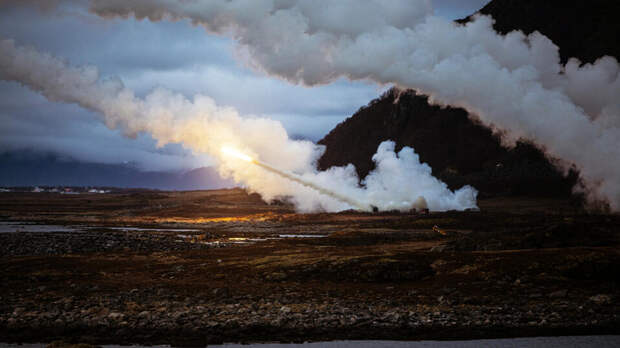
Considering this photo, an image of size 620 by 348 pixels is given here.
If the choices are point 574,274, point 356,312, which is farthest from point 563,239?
point 356,312

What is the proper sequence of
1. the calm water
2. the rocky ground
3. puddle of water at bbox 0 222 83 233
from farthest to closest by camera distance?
1. puddle of water at bbox 0 222 83 233
2. the rocky ground
3. the calm water

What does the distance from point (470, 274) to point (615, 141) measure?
9480cm

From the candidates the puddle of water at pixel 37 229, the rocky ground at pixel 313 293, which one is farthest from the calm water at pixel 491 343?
the puddle of water at pixel 37 229

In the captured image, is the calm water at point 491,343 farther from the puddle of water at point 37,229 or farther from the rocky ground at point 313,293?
the puddle of water at point 37,229

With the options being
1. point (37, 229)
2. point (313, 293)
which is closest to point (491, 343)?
point (313, 293)

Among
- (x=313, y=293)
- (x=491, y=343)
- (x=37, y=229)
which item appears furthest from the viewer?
(x=37, y=229)

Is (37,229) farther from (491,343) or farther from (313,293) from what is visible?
(491,343)

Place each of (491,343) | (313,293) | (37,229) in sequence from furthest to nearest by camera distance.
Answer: (37,229) < (313,293) < (491,343)

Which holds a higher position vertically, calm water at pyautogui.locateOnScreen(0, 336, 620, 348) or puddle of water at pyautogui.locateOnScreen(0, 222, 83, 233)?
puddle of water at pyautogui.locateOnScreen(0, 222, 83, 233)

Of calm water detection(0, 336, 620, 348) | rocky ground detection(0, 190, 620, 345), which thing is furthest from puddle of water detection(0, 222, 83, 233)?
calm water detection(0, 336, 620, 348)

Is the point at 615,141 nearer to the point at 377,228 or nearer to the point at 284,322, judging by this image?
the point at 377,228

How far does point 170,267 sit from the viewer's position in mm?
58750

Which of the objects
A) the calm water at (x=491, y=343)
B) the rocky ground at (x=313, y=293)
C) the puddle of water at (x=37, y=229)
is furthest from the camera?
the puddle of water at (x=37, y=229)

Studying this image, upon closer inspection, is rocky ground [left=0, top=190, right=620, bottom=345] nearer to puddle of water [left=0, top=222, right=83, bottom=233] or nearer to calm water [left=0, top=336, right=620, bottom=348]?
calm water [left=0, top=336, right=620, bottom=348]
